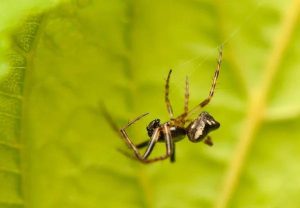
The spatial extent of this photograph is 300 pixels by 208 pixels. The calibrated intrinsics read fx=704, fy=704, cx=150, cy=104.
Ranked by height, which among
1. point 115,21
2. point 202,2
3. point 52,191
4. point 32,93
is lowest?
point 52,191

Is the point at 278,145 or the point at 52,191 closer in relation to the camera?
the point at 52,191

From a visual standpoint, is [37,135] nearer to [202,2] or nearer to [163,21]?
[163,21]

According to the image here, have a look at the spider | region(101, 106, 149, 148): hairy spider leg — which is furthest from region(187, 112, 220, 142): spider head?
region(101, 106, 149, 148): hairy spider leg

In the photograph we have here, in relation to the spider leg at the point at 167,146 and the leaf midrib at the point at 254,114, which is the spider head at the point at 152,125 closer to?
the spider leg at the point at 167,146

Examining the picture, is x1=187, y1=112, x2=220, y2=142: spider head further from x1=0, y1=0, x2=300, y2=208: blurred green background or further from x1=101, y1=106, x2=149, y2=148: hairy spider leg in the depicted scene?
x1=101, y1=106, x2=149, y2=148: hairy spider leg

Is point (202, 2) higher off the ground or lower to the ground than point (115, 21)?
higher

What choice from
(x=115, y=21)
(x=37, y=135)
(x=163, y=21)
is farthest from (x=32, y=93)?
(x=163, y=21)

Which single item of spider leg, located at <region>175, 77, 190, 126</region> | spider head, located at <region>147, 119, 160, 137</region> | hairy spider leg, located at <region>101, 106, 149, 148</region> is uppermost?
spider leg, located at <region>175, 77, 190, 126</region>
